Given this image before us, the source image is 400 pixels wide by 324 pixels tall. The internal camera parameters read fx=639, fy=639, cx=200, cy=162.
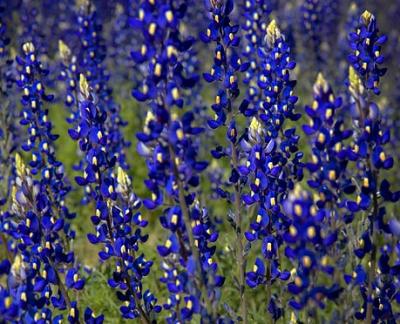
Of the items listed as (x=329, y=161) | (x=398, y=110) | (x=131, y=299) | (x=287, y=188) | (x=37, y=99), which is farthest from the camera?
(x=398, y=110)

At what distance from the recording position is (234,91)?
4.66m

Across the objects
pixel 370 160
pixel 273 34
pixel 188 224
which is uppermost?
pixel 273 34

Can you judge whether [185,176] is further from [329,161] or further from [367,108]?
[367,108]

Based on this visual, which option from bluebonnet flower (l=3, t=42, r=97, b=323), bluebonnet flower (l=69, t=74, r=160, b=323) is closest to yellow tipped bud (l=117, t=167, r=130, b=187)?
bluebonnet flower (l=69, t=74, r=160, b=323)

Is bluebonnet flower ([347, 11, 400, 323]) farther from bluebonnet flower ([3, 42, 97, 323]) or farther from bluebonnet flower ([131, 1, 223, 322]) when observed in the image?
bluebonnet flower ([3, 42, 97, 323])

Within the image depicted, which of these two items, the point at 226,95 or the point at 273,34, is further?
the point at 273,34

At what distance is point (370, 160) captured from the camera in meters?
3.67

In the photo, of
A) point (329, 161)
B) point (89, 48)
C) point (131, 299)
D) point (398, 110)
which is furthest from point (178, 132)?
point (398, 110)

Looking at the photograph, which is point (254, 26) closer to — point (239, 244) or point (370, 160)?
point (239, 244)

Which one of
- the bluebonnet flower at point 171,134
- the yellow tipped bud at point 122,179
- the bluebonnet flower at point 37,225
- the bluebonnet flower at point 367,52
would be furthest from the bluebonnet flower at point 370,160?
the bluebonnet flower at point 37,225

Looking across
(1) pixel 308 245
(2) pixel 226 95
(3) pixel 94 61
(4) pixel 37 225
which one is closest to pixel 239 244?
(2) pixel 226 95

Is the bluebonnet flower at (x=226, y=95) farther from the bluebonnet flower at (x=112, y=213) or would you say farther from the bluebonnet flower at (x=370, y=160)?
the bluebonnet flower at (x=370, y=160)

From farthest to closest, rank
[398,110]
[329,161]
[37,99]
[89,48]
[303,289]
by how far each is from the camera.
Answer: [398,110], [89,48], [37,99], [329,161], [303,289]

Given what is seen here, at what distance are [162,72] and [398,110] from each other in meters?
8.08
